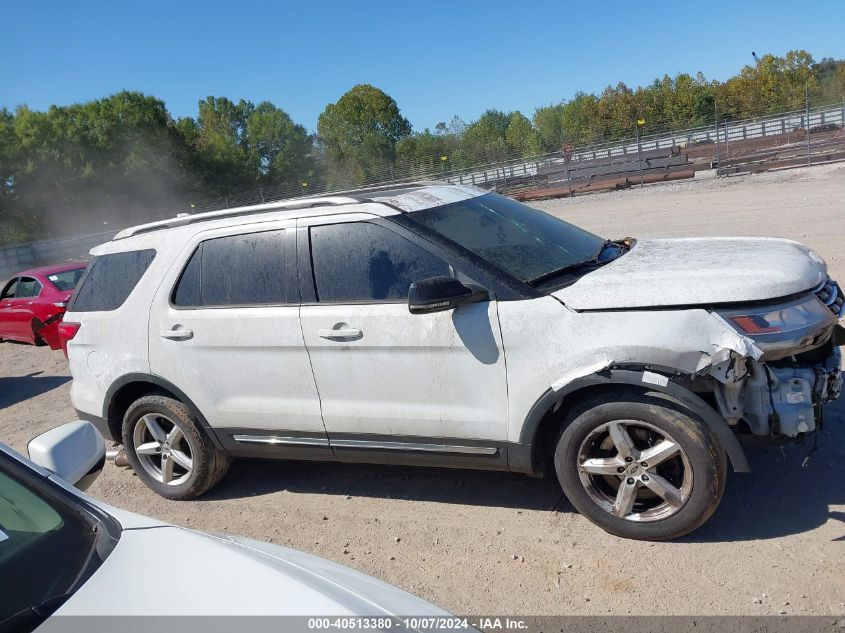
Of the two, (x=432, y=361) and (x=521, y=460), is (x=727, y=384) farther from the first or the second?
(x=432, y=361)

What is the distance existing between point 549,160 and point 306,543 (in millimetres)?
33403

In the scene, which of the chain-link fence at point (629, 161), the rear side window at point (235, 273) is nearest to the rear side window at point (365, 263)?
the rear side window at point (235, 273)

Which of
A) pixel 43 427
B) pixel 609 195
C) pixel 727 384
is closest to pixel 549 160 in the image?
pixel 609 195

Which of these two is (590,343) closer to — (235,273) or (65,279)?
(235,273)

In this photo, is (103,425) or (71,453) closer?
(71,453)

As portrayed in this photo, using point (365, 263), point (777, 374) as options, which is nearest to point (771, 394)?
point (777, 374)

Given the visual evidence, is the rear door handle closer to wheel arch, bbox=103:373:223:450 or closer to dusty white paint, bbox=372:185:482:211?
dusty white paint, bbox=372:185:482:211

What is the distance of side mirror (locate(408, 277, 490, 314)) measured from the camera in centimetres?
353

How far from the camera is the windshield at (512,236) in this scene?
12.8 ft

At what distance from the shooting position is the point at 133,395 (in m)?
5.02

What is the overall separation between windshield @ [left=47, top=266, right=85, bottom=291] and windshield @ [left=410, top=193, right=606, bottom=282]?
29.1ft

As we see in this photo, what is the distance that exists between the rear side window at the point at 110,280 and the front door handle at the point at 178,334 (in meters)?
0.50

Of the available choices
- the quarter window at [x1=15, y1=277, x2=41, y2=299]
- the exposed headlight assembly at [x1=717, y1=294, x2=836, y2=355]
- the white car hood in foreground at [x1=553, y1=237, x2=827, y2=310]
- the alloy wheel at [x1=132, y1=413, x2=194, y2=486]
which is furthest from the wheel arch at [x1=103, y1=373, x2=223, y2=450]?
the quarter window at [x1=15, y1=277, x2=41, y2=299]

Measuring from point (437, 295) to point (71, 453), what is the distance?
175cm
